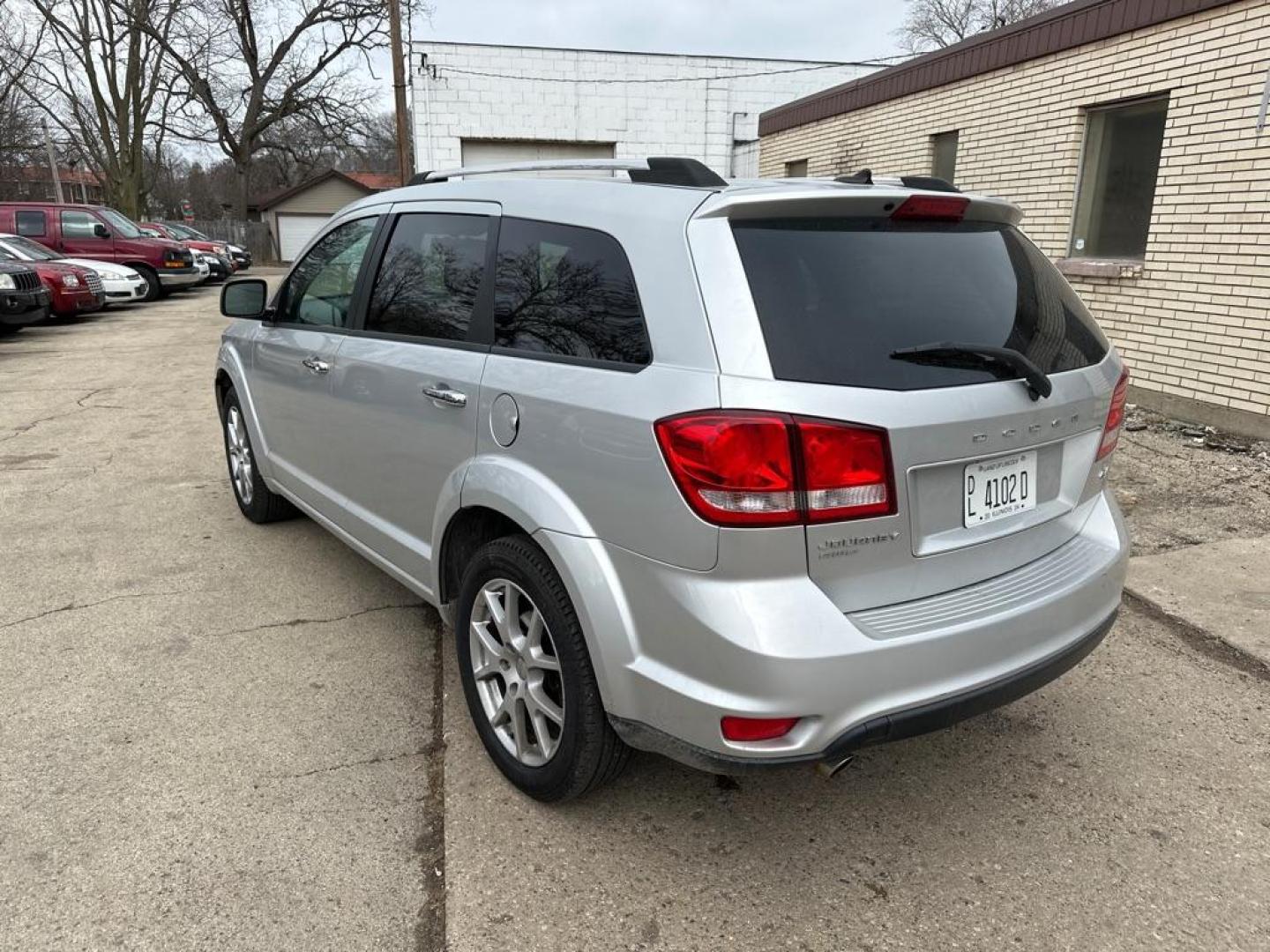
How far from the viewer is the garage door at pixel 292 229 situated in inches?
1861

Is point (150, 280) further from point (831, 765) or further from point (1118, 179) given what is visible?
point (831, 765)

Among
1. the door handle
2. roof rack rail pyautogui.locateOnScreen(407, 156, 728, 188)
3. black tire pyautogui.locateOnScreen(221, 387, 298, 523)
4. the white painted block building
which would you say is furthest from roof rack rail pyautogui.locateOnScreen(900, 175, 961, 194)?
the white painted block building

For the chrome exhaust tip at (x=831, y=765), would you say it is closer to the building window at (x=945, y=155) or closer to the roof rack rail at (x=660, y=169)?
the roof rack rail at (x=660, y=169)

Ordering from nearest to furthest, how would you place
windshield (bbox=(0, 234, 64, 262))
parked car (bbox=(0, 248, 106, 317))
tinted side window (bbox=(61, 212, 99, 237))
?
parked car (bbox=(0, 248, 106, 317)) → windshield (bbox=(0, 234, 64, 262)) → tinted side window (bbox=(61, 212, 99, 237))

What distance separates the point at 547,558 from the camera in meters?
2.38

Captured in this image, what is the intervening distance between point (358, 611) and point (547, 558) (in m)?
1.90

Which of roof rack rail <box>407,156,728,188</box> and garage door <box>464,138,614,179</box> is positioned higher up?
garage door <box>464,138,614,179</box>

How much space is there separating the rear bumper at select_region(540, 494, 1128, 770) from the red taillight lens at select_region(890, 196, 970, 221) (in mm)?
972

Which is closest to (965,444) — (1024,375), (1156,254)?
(1024,375)

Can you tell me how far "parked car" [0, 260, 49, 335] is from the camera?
12.7 meters

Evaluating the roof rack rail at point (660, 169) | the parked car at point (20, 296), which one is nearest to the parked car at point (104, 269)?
the parked car at point (20, 296)

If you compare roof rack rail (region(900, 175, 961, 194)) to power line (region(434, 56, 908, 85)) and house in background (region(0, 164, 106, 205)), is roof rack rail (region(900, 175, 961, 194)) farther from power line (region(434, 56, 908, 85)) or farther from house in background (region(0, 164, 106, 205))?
house in background (region(0, 164, 106, 205))

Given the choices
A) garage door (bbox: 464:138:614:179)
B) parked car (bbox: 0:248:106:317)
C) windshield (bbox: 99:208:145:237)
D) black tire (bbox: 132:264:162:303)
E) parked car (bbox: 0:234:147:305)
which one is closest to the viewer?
parked car (bbox: 0:248:106:317)

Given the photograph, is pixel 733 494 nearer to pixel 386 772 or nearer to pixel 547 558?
pixel 547 558
